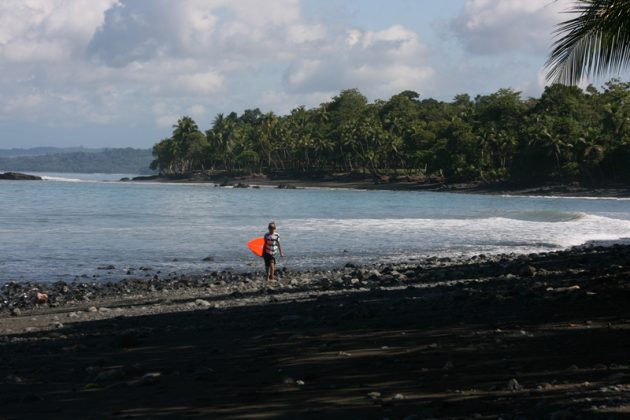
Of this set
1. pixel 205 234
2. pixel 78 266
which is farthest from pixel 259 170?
pixel 78 266

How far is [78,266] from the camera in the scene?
2797 centimetres

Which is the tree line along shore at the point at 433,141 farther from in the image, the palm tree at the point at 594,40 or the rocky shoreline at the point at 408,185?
the palm tree at the point at 594,40

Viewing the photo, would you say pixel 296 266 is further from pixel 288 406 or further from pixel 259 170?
pixel 259 170

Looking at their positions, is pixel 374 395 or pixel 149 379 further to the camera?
pixel 149 379

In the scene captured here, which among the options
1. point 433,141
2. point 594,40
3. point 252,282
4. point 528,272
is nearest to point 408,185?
point 433,141

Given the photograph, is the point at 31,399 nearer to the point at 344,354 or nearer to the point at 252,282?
the point at 344,354

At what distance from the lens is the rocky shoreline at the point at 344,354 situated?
24.6 ft

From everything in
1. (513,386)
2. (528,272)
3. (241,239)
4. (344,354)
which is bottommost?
(241,239)

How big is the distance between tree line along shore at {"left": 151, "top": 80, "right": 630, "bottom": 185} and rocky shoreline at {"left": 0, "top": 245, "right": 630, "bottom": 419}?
320ft

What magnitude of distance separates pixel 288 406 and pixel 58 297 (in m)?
13.8

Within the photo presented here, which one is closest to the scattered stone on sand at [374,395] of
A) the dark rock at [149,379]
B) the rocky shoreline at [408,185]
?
the dark rock at [149,379]

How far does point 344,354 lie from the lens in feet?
32.3

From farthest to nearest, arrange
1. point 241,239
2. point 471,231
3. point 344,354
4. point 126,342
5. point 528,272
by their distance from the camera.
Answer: point 471,231 < point 241,239 < point 528,272 < point 126,342 < point 344,354

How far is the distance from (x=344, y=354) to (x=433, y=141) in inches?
4987
